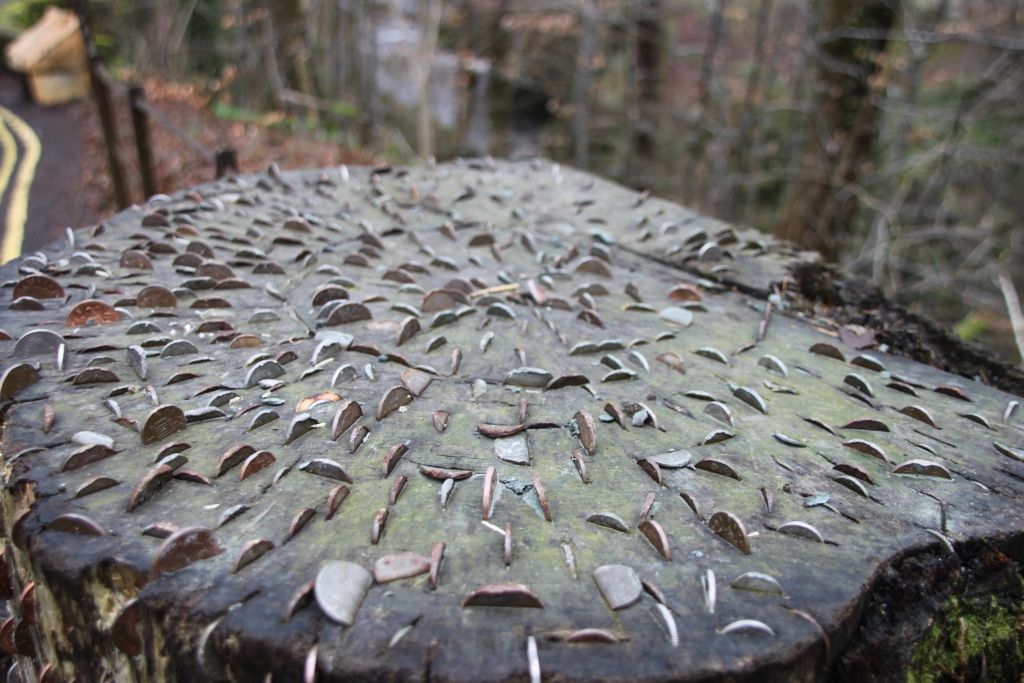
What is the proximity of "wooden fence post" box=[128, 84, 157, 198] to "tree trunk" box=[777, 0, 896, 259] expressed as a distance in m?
4.34

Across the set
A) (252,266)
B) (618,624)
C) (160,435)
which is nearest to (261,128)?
(252,266)

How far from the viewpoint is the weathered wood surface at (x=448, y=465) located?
0.88m

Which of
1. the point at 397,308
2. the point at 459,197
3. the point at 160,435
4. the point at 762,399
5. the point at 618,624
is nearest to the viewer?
the point at 618,624

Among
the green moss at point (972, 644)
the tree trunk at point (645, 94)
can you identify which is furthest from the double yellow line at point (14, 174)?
the tree trunk at point (645, 94)

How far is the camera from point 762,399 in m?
1.48

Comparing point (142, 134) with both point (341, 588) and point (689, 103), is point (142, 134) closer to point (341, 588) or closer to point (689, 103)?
point (341, 588)

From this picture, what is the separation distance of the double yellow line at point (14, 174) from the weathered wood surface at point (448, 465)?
285 cm

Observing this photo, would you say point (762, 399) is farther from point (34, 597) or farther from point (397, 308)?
point (34, 597)

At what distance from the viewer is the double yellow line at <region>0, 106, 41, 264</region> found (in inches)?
175

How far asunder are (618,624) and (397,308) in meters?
1.07

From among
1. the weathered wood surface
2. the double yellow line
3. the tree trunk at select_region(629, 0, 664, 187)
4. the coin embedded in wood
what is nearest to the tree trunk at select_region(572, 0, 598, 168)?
the tree trunk at select_region(629, 0, 664, 187)

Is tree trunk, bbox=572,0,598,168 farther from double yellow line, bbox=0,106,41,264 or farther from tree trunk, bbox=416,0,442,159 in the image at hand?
double yellow line, bbox=0,106,41,264

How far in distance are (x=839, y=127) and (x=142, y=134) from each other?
471cm

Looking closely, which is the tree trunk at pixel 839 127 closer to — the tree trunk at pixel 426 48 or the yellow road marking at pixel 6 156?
the tree trunk at pixel 426 48
